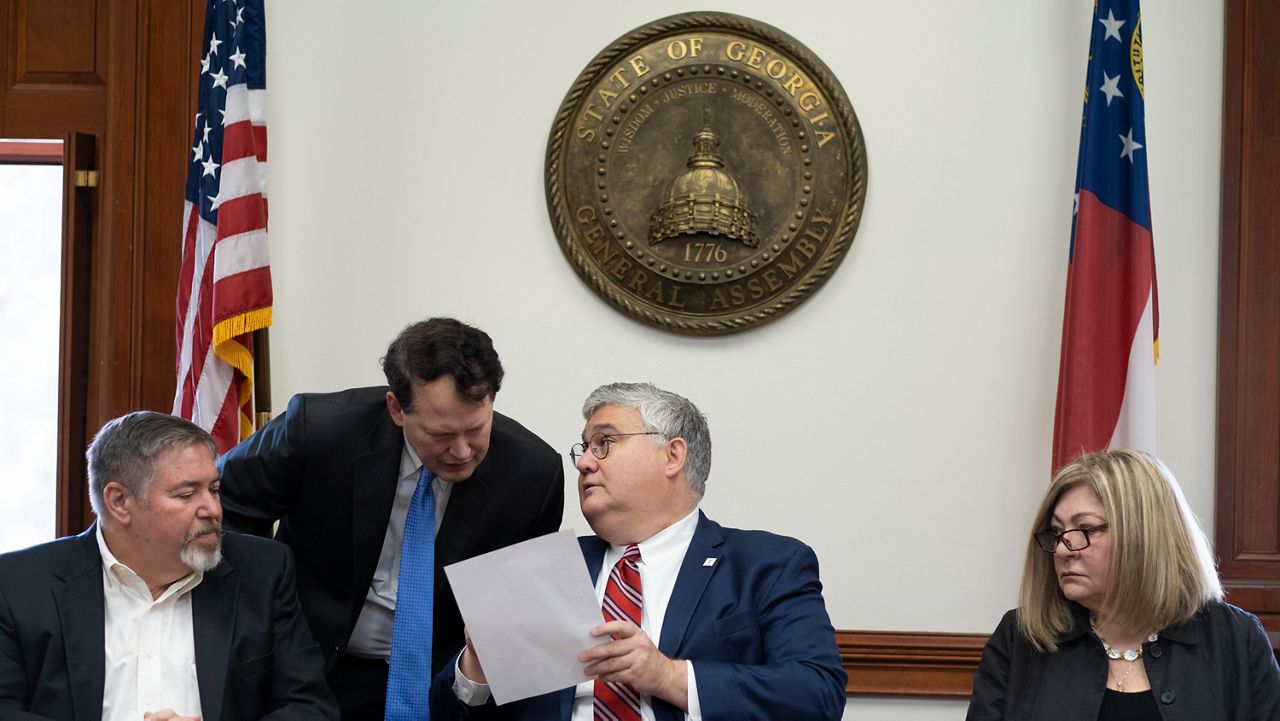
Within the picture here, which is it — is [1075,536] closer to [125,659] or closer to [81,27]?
[125,659]

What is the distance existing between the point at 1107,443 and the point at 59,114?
3.81 metres

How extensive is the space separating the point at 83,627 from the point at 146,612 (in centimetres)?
13

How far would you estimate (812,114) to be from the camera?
4219 mm

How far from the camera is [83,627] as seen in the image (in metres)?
2.64

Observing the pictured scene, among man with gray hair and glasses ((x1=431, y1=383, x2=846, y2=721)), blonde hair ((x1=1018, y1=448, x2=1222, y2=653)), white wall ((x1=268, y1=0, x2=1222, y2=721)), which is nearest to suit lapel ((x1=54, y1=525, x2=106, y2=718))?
man with gray hair and glasses ((x1=431, y1=383, x2=846, y2=721))

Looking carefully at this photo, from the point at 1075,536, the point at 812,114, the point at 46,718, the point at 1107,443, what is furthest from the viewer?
the point at 812,114

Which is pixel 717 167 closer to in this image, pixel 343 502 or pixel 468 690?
pixel 343 502

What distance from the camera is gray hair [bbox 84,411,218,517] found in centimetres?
268

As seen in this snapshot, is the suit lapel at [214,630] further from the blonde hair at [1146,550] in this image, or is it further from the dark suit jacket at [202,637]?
the blonde hair at [1146,550]

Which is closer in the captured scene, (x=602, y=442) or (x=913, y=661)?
(x=602, y=442)

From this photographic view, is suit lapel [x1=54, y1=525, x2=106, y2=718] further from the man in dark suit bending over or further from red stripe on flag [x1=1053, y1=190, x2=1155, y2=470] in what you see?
red stripe on flag [x1=1053, y1=190, x2=1155, y2=470]

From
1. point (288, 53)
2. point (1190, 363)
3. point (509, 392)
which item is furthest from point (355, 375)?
point (1190, 363)

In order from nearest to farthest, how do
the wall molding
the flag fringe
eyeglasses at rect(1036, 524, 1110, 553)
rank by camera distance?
eyeglasses at rect(1036, 524, 1110, 553)
the flag fringe
the wall molding

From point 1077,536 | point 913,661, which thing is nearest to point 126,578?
point 1077,536
